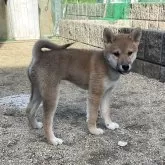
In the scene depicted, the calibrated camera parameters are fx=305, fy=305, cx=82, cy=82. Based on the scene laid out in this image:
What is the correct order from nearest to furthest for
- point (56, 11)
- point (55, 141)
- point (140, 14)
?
point (55, 141) → point (140, 14) → point (56, 11)

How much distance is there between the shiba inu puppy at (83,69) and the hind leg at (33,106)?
1 centimetres

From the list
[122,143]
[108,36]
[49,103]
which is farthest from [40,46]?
[122,143]

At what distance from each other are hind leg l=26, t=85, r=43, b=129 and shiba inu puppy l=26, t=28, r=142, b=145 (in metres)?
→ 0.01

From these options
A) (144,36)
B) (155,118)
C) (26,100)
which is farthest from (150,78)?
(26,100)

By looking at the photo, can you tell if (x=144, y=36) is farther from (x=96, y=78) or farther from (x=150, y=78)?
(x=96, y=78)

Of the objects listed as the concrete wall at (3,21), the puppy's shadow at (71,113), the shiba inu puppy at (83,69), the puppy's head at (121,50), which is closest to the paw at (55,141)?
the shiba inu puppy at (83,69)

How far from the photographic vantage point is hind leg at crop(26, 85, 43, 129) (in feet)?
11.8

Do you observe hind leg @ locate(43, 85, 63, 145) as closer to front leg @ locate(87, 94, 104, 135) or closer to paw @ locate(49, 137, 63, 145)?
→ paw @ locate(49, 137, 63, 145)

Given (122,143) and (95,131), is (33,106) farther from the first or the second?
A: (122,143)

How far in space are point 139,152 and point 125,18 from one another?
21.5 ft

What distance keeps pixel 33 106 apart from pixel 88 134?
742 millimetres

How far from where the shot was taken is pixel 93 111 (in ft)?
11.5

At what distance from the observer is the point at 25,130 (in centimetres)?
378

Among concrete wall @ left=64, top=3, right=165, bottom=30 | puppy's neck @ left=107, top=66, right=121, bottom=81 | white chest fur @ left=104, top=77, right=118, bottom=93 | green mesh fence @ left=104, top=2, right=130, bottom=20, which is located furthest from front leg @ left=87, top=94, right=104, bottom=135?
green mesh fence @ left=104, top=2, right=130, bottom=20
